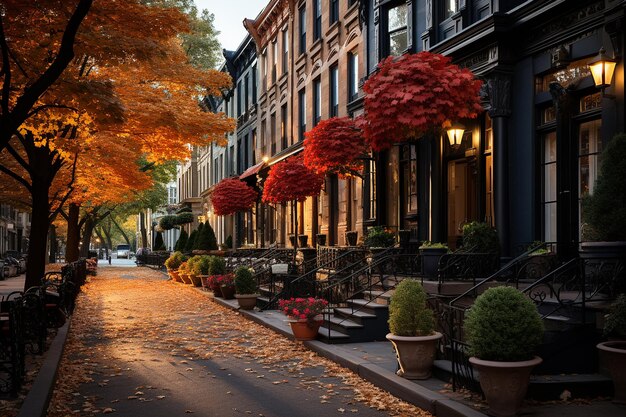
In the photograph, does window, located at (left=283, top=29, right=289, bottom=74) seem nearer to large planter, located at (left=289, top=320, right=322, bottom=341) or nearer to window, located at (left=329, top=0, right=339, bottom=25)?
window, located at (left=329, top=0, right=339, bottom=25)

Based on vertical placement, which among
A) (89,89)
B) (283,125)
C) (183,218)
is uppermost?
(283,125)

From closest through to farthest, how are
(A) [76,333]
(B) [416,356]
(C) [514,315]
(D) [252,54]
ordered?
(C) [514,315], (B) [416,356], (A) [76,333], (D) [252,54]

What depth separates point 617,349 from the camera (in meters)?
7.95

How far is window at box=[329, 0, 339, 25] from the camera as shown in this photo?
2566 centimetres

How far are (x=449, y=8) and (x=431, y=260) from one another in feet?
22.1

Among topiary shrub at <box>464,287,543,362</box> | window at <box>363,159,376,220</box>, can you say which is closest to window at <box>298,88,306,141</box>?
window at <box>363,159,376,220</box>

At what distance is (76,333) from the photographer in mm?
15383

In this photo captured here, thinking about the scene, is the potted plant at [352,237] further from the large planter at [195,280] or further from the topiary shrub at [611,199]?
the topiary shrub at [611,199]

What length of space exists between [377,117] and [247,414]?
A: 7.66 metres

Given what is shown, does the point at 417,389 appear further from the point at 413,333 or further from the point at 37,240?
the point at 37,240

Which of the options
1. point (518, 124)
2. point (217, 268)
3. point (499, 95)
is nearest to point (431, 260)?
point (518, 124)

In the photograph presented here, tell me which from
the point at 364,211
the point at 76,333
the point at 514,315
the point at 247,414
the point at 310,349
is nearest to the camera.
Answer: the point at 514,315

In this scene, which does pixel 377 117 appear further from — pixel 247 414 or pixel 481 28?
pixel 247 414

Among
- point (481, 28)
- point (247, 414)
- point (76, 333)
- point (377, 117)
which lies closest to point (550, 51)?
point (481, 28)
